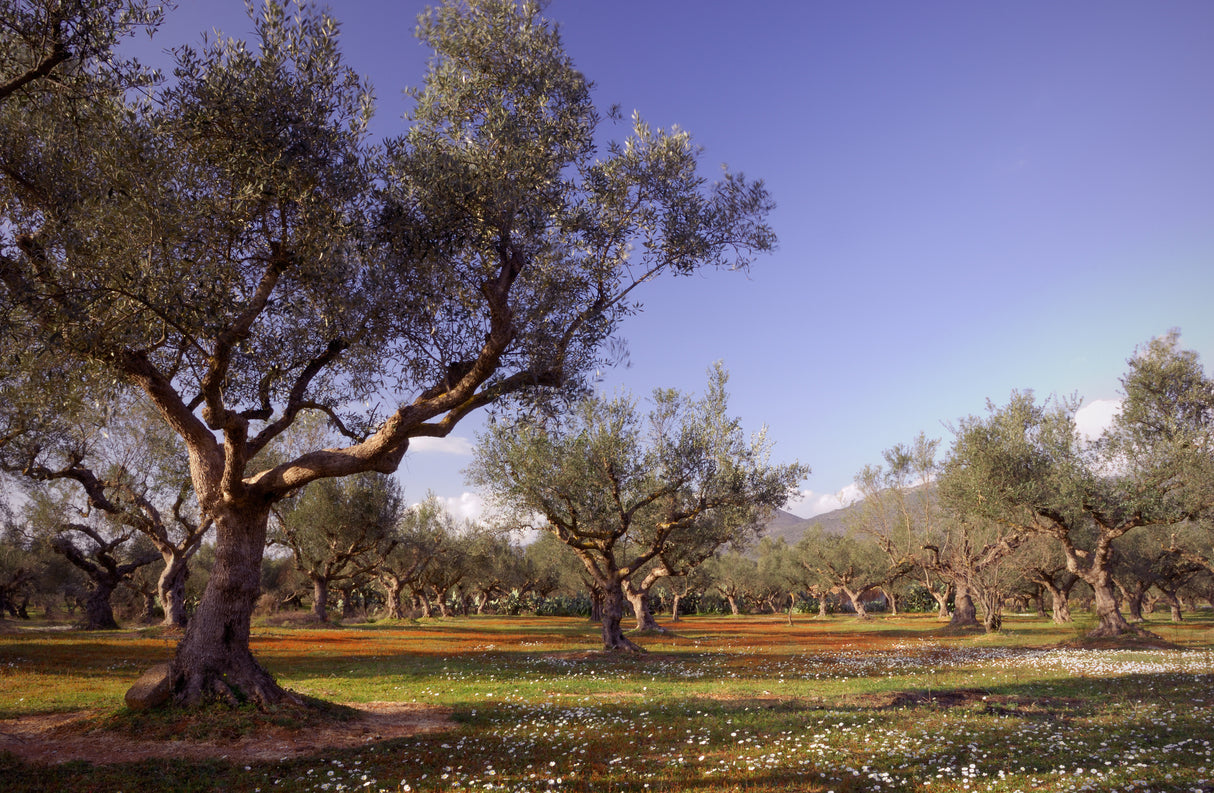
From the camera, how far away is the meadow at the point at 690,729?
8227 mm

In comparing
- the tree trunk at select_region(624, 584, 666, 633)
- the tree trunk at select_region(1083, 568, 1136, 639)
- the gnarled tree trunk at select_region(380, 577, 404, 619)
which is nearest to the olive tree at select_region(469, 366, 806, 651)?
the tree trunk at select_region(624, 584, 666, 633)

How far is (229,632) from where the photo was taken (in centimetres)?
1291

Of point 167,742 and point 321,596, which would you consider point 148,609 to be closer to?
point 321,596

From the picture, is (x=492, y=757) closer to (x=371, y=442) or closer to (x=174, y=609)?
(x=371, y=442)

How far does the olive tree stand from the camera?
29.6 metres

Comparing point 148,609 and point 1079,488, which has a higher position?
point 1079,488

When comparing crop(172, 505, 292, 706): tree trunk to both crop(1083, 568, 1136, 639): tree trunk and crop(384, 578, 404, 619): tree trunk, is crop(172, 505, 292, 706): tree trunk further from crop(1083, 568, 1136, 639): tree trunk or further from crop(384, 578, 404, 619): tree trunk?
crop(384, 578, 404, 619): tree trunk

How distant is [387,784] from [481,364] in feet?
22.9

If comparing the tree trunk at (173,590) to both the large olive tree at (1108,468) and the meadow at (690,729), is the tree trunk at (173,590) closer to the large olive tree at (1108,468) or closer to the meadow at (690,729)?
the meadow at (690,729)

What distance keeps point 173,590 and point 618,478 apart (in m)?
32.0

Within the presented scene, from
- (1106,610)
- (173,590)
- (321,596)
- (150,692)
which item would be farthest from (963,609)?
(173,590)

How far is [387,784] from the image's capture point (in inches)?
329

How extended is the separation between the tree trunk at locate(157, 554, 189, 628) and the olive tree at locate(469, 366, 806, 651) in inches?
874

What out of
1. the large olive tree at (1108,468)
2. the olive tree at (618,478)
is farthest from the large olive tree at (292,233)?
the large olive tree at (1108,468)
